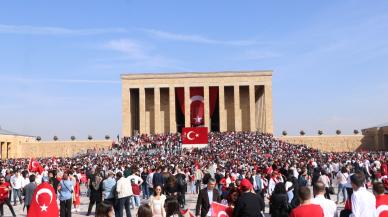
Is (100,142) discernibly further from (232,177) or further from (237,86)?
(232,177)

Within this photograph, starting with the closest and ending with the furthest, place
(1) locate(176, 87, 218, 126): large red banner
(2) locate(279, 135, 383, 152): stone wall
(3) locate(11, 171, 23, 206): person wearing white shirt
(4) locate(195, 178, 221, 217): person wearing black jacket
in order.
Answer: (4) locate(195, 178, 221, 217): person wearing black jacket < (3) locate(11, 171, 23, 206): person wearing white shirt < (1) locate(176, 87, 218, 126): large red banner < (2) locate(279, 135, 383, 152): stone wall

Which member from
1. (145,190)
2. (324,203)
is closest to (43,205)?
(324,203)

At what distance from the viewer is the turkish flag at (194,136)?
41.9 meters

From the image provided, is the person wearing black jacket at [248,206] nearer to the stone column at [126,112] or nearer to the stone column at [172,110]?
the stone column at [172,110]

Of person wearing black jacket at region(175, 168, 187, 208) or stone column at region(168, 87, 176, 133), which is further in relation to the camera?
stone column at region(168, 87, 176, 133)

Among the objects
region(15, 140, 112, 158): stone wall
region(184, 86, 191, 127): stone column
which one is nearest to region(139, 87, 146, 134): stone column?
region(184, 86, 191, 127): stone column

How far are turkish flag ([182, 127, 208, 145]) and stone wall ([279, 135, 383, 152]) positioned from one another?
792 inches

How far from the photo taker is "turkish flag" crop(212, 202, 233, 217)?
7177 mm

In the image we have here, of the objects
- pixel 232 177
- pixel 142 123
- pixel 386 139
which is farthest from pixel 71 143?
pixel 232 177

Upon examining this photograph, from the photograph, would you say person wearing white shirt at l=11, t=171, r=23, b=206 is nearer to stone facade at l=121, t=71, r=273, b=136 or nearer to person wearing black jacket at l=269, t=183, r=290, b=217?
person wearing black jacket at l=269, t=183, r=290, b=217

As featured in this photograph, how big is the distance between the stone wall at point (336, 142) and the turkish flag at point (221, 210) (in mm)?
53009

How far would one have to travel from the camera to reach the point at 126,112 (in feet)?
188

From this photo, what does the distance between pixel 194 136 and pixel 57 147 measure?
28586 mm

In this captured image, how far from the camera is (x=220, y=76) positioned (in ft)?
187
